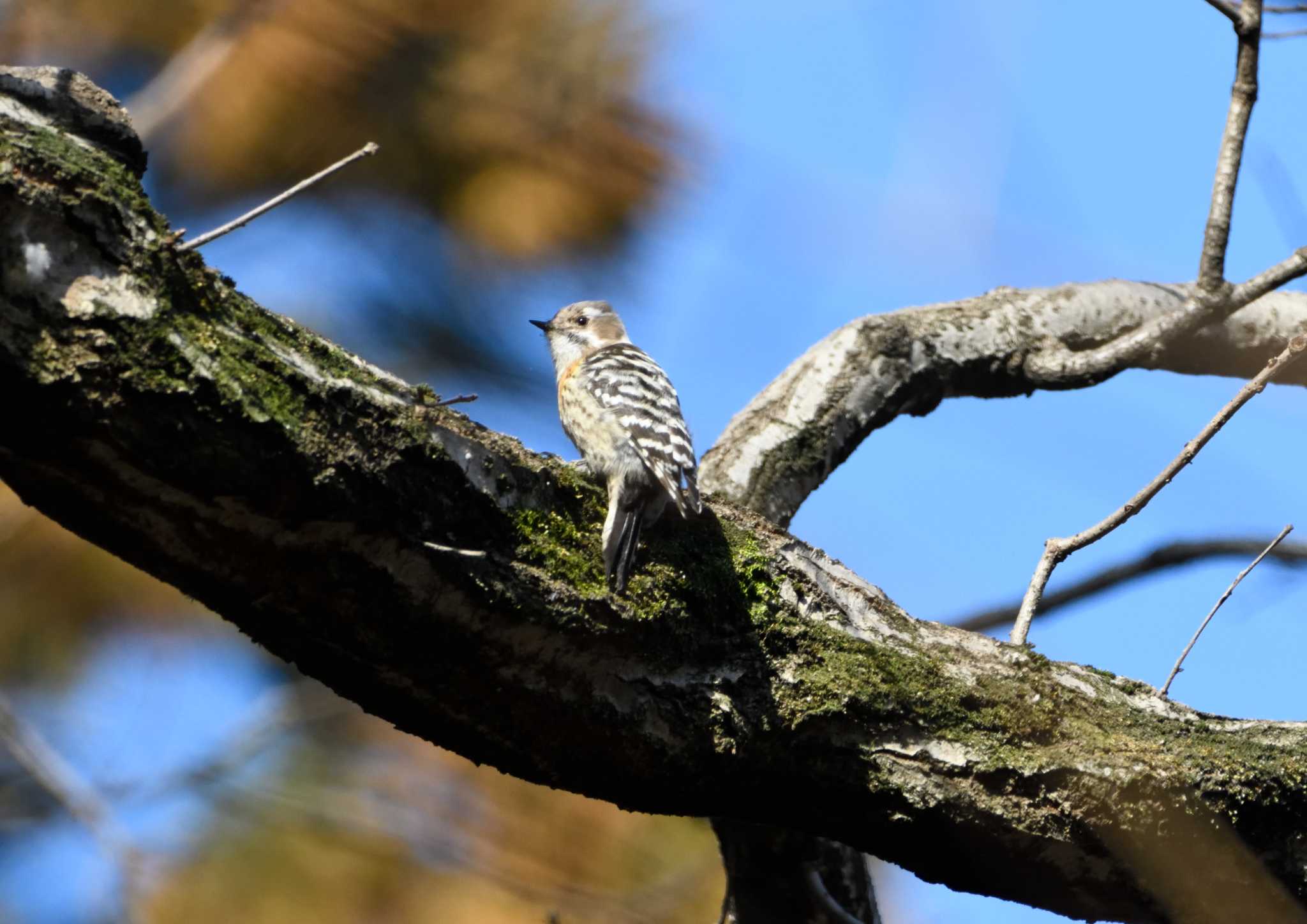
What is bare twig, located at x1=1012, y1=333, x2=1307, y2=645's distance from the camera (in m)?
2.79

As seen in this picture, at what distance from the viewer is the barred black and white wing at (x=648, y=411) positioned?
2.64 m

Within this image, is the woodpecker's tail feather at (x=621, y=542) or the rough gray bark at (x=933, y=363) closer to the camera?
the woodpecker's tail feather at (x=621, y=542)

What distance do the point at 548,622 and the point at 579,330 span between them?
3.27m

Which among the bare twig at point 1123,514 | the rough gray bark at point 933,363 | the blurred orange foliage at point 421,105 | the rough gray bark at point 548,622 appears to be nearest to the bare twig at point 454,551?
the rough gray bark at point 548,622

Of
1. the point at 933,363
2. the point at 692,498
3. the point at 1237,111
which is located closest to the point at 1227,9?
the point at 1237,111

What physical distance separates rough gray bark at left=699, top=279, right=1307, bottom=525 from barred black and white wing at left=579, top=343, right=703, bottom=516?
42cm

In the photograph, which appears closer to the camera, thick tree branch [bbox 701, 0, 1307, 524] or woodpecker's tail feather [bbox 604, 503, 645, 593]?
woodpecker's tail feather [bbox 604, 503, 645, 593]

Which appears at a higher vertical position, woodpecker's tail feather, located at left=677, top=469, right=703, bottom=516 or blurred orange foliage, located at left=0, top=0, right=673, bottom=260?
blurred orange foliage, located at left=0, top=0, right=673, bottom=260

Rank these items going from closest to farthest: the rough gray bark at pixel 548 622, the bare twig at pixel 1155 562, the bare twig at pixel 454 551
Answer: the rough gray bark at pixel 548 622 → the bare twig at pixel 454 551 → the bare twig at pixel 1155 562

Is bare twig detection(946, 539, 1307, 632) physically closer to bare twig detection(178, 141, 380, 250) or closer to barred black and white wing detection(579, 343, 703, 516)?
barred black and white wing detection(579, 343, 703, 516)

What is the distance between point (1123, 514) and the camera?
2.83 metres

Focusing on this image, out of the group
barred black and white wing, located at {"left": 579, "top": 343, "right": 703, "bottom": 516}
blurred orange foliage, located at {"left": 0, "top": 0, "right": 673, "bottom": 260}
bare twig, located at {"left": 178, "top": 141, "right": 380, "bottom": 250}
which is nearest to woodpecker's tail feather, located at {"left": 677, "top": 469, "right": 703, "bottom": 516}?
barred black and white wing, located at {"left": 579, "top": 343, "right": 703, "bottom": 516}

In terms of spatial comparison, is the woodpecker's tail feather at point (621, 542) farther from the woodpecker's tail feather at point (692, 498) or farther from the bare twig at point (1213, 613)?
the bare twig at point (1213, 613)

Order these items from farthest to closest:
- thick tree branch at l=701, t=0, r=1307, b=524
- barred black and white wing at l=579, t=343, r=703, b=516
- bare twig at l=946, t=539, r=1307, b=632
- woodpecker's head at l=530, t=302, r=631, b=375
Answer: woodpecker's head at l=530, t=302, r=631, b=375
bare twig at l=946, t=539, r=1307, b=632
thick tree branch at l=701, t=0, r=1307, b=524
barred black and white wing at l=579, t=343, r=703, b=516
